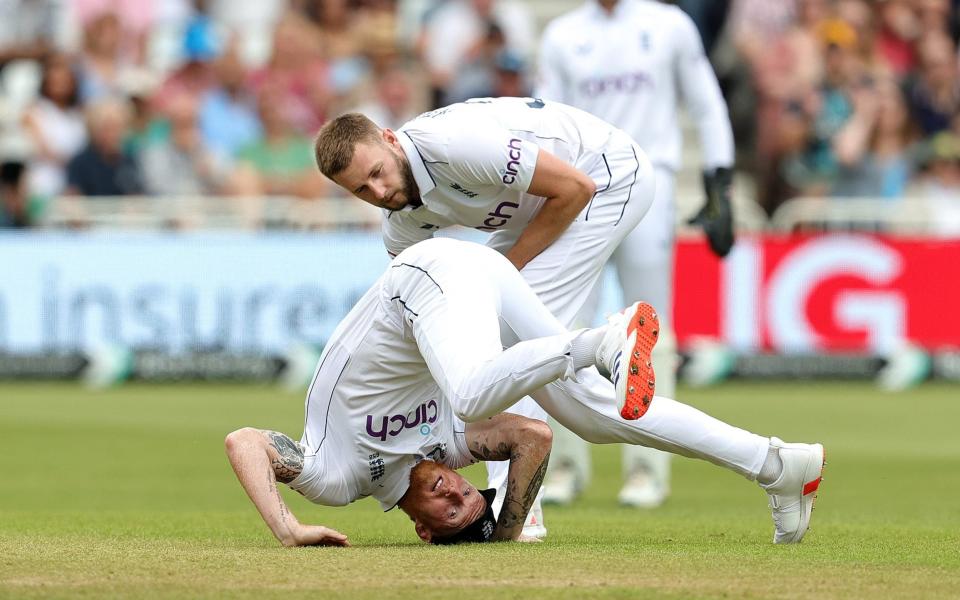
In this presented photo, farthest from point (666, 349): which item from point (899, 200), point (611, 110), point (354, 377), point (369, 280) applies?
point (899, 200)

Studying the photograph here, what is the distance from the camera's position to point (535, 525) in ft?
22.9

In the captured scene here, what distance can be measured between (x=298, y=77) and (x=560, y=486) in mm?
10267

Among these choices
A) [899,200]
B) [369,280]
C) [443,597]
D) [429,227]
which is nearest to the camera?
[443,597]

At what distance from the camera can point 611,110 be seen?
9.27 metres

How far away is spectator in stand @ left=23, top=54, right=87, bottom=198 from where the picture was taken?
17.7m

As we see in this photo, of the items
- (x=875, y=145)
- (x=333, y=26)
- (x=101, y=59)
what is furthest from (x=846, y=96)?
(x=101, y=59)

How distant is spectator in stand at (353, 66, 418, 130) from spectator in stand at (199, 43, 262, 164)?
1223 mm

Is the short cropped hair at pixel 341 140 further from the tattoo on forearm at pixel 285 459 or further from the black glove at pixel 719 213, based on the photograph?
the black glove at pixel 719 213

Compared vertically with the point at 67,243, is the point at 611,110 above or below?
above

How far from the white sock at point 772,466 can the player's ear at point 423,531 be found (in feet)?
4.10

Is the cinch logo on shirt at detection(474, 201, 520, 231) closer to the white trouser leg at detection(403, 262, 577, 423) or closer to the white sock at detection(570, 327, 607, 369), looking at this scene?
the white trouser leg at detection(403, 262, 577, 423)

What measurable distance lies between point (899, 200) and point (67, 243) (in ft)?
25.8

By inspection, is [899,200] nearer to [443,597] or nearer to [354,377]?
[354,377]

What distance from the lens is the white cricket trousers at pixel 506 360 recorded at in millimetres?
5941
